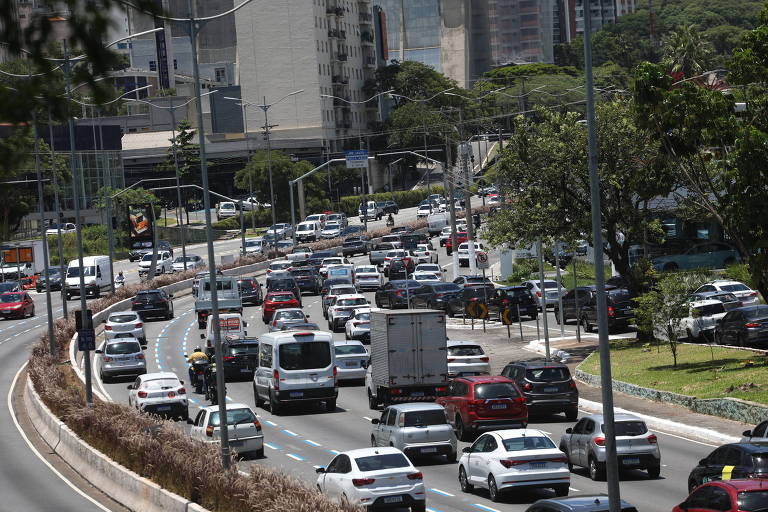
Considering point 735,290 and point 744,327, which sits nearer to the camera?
point 744,327

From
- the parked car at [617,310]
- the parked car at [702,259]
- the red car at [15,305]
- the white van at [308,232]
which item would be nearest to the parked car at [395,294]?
the parked car at [702,259]

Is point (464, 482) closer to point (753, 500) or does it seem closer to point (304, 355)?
point (753, 500)

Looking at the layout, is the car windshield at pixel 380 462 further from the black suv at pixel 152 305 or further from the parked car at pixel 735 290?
the black suv at pixel 152 305

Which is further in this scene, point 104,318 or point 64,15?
point 104,318

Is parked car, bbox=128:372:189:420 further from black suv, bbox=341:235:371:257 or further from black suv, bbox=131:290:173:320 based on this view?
black suv, bbox=341:235:371:257

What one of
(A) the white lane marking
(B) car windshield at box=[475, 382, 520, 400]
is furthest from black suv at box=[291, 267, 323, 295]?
(B) car windshield at box=[475, 382, 520, 400]

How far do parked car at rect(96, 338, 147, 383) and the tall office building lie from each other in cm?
10073

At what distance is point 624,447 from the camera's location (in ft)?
79.7

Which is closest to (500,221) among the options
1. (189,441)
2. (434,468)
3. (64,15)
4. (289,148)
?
(434,468)

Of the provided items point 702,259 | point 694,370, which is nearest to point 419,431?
point 694,370

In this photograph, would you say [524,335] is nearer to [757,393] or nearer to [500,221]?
[500,221]

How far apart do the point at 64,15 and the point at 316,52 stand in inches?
5547

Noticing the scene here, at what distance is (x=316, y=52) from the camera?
146m

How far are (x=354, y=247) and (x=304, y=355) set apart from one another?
194 ft
